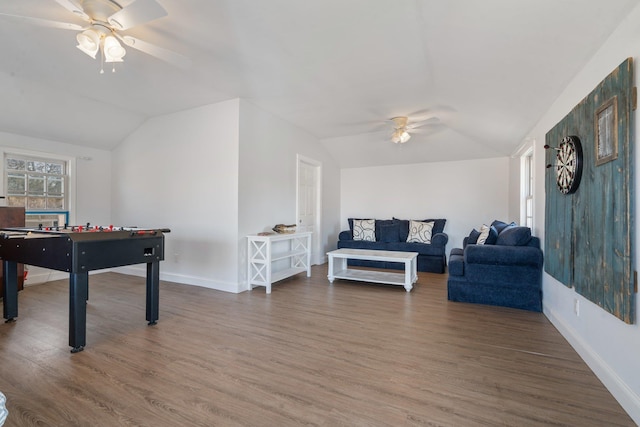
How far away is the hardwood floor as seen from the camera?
1639 mm

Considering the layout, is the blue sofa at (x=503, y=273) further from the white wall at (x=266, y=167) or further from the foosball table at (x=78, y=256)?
the foosball table at (x=78, y=256)

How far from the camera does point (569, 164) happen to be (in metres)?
2.43

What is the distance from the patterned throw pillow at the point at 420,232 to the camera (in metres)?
5.95

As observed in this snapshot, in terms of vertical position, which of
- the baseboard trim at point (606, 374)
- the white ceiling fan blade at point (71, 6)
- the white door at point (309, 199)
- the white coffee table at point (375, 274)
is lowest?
the baseboard trim at point (606, 374)

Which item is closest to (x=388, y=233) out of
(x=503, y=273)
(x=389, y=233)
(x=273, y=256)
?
(x=389, y=233)

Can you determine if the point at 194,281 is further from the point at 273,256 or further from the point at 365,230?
the point at 365,230

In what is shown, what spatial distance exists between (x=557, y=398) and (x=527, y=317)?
157cm

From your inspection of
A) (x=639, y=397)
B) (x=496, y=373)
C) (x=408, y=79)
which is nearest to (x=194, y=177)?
(x=408, y=79)

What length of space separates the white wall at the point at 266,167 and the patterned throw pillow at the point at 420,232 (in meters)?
1.94

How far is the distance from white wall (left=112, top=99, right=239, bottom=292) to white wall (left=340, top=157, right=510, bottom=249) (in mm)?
3640

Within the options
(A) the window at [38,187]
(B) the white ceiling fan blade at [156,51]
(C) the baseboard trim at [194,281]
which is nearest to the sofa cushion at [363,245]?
(C) the baseboard trim at [194,281]

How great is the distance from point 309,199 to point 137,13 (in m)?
4.19

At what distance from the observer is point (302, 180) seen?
571 cm

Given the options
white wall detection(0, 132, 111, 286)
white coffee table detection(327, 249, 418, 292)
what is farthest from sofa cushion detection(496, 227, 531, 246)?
white wall detection(0, 132, 111, 286)
